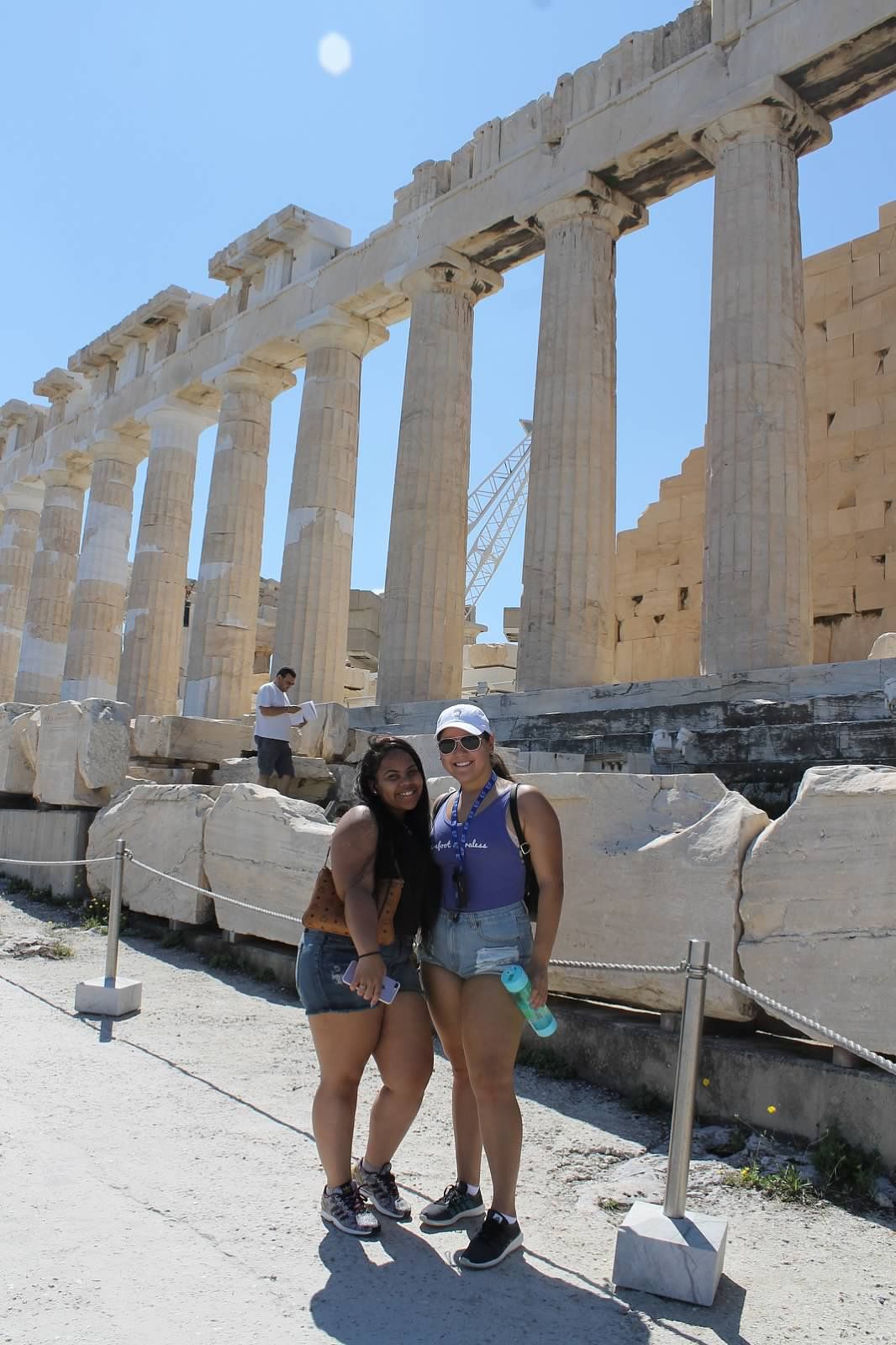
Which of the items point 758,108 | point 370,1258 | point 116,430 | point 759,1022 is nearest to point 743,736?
point 759,1022

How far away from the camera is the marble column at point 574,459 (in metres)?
14.5

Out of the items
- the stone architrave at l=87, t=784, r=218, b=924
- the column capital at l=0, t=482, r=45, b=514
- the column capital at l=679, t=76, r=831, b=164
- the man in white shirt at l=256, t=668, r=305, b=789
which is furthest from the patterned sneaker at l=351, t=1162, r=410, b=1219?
the column capital at l=0, t=482, r=45, b=514

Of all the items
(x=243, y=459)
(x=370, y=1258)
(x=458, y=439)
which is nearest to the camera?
(x=370, y=1258)

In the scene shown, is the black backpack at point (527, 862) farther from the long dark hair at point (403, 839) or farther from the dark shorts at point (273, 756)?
the dark shorts at point (273, 756)

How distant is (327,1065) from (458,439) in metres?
14.1

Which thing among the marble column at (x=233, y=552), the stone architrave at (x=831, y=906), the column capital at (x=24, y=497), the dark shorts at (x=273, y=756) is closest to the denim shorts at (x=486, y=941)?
the stone architrave at (x=831, y=906)

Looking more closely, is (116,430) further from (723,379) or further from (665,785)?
(665,785)

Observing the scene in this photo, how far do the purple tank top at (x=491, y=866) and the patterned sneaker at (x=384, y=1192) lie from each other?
103cm

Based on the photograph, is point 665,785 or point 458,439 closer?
point 665,785

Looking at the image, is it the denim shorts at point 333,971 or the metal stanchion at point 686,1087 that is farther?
the denim shorts at point 333,971

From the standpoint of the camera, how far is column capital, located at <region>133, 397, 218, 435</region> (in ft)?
78.3

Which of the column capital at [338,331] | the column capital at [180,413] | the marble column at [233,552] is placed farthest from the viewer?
the column capital at [180,413]

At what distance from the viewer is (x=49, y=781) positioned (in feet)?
39.6

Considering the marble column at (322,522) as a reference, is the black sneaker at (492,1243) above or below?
below
